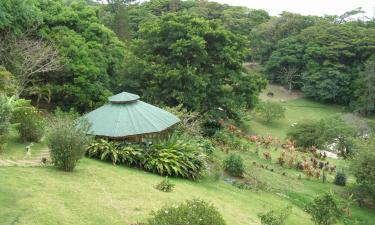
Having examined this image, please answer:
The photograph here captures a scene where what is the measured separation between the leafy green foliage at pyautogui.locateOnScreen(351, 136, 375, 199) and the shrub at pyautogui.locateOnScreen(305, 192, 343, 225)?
239 inches

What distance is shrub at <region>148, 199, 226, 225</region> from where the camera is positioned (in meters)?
8.22

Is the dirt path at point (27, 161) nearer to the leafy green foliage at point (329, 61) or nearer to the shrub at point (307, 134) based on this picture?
the shrub at point (307, 134)

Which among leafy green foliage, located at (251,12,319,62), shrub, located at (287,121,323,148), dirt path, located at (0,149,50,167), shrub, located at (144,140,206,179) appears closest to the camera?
dirt path, located at (0,149,50,167)

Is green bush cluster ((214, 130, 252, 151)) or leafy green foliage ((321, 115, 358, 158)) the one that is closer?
green bush cluster ((214, 130, 252, 151))

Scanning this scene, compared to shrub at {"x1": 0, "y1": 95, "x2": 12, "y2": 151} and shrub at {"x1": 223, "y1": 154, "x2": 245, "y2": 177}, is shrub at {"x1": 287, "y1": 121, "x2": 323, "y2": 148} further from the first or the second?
shrub at {"x1": 0, "y1": 95, "x2": 12, "y2": 151}

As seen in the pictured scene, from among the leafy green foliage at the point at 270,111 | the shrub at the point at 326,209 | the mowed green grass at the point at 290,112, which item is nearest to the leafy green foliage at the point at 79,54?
the shrub at the point at 326,209

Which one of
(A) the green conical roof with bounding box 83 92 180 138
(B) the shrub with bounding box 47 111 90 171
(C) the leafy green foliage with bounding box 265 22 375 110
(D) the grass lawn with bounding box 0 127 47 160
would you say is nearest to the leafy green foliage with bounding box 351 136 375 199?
(A) the green conical roof with bounding box 83 92 180 138

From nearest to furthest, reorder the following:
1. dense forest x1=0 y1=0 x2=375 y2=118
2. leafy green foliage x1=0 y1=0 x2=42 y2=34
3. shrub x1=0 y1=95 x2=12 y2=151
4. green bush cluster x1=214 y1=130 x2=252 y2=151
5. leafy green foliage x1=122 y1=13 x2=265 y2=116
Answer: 1. shrub x1=0 y1=95 x2=12 y2=151
2. leafy green foliage x1=0 y1=0 x2=42 y2=34
3. dense forest x1=0 y1=0 x2=375 y2=118
4. green bush cluster x1=214 y1=130 x2=252 y2=151
5. leafy green foliage x1=122 y1=13 x2=265 y2=116

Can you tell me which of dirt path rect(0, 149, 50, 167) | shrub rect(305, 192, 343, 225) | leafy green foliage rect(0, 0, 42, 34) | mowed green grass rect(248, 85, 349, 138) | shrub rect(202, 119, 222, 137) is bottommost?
mowed green grass rect(248, 85, 349, 138)

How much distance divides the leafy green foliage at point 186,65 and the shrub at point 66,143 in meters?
13.0

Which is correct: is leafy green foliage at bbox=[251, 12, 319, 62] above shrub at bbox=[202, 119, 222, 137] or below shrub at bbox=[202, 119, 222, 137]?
above

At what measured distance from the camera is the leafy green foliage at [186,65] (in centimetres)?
2586

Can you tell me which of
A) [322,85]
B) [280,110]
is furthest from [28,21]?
[322,85]

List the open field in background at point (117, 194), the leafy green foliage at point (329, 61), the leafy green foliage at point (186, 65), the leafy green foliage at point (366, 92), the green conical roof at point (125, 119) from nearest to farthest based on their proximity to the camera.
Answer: the open field in background at point (117, 194) < the green conical roof at point (125, 119) < the leafy green foliage at point (186, 65) < the leafy green foliage at point (366, 92) < the leafy green foliage at point (329, 61)
